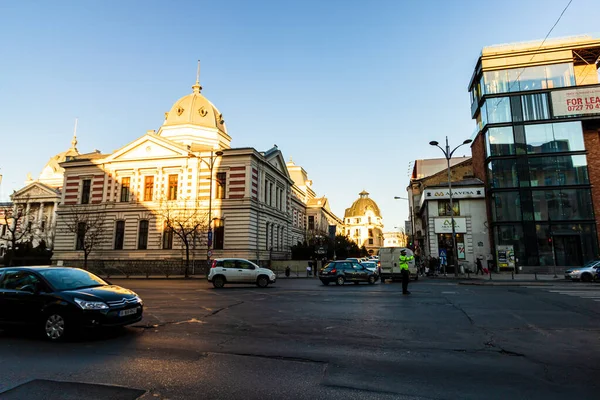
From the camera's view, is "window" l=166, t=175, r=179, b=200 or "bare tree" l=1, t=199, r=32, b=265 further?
"window" l=166, t=175, r=179, b=200

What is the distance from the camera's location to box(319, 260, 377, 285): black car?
23.0 meters

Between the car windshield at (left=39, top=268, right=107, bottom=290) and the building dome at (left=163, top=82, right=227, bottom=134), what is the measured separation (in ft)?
145

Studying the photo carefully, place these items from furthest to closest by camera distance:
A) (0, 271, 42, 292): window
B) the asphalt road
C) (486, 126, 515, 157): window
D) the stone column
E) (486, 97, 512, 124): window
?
the stone column < (486, 97, 512, 124): window < (486, 126, 515, 157): window < (0, 271, 42, 292): window < the asphalt road

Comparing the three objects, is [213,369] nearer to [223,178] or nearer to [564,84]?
[223,178]

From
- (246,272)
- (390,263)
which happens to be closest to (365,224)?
(390,263)

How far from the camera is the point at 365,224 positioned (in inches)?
5512

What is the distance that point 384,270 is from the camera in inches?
1048

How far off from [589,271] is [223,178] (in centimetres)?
3443

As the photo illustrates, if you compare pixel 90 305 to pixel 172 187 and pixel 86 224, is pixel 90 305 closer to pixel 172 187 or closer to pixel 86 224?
pixel 172 187

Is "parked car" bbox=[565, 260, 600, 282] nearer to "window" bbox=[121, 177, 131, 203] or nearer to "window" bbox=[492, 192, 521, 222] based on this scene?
"window" bbox=[492, 192, 521, 222]

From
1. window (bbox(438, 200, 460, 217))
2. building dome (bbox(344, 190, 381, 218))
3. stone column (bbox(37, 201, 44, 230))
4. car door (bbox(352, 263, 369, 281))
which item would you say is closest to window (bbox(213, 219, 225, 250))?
car door (bbox(352, 263, 369, 281))

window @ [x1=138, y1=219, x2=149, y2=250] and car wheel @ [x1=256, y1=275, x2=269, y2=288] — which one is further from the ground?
window @ [x1=138, y1=219, x2=149, y2=250]

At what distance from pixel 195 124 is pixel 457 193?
35.3 meters

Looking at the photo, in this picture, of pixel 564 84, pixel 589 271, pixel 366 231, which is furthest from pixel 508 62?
pixel 366 231
